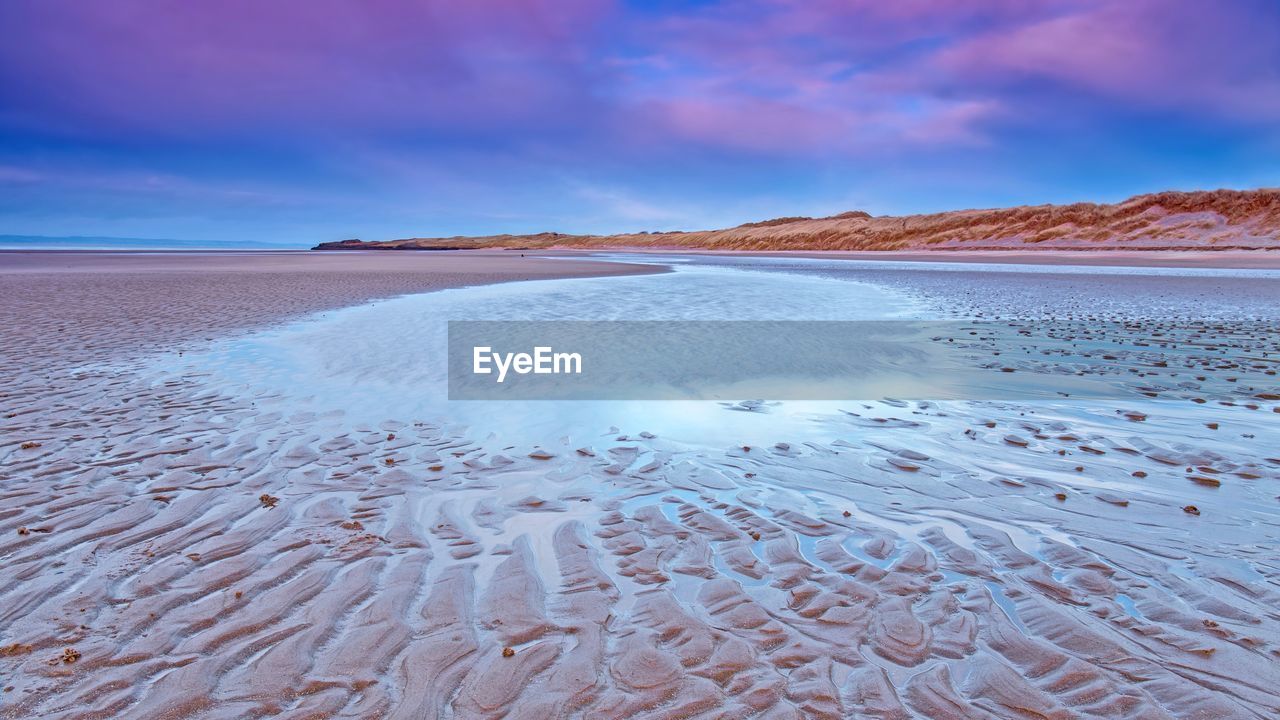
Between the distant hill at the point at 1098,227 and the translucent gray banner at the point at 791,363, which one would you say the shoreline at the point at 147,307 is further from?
the distant hill at the point at 1098,227

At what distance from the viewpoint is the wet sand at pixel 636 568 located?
303 cm

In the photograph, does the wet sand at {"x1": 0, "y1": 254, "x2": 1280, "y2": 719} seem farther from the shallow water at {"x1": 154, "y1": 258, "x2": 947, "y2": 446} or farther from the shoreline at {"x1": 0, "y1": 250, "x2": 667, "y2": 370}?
the shoreline at {"x1": 0, "y1": 250, "x2": 667, "y2": 370}

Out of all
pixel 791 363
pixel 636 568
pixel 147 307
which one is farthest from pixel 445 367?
pixel 147 307

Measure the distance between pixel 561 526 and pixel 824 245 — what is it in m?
133

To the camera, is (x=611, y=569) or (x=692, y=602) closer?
(x=692, y=602)

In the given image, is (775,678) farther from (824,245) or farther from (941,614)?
(824,245)

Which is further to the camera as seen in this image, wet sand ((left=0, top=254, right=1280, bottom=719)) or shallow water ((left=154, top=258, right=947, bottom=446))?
shallow water ((left=154, top=258, right=947, bottom=446))

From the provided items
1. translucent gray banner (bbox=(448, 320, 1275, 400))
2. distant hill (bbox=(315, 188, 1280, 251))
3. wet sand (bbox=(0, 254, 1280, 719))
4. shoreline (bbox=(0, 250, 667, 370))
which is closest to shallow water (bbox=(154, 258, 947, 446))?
wet sand (bbox=(0, 254, 1280, 719))

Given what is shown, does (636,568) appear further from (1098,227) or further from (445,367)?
(1098,227)

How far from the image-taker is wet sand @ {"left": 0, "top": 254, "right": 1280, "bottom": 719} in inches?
119

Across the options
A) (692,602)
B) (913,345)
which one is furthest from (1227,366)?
(692,602)

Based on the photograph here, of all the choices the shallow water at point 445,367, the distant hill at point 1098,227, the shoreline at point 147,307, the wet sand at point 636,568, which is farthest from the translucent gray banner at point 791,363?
the distant hill at point 1098,227

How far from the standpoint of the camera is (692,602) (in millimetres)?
3793

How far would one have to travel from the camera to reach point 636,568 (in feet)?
13.8
